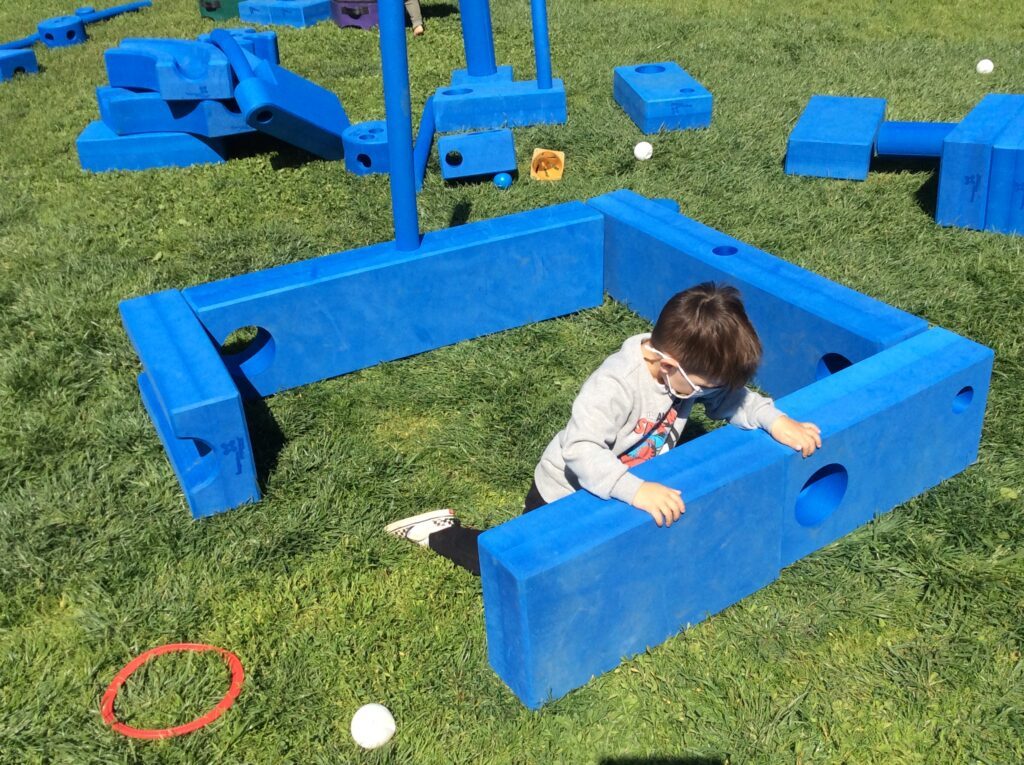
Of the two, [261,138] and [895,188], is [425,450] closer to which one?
[895,188]

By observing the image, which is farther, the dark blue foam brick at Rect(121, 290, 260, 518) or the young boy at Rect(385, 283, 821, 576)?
the dark blue foam brick at Rect(121, 290, 260, 518)

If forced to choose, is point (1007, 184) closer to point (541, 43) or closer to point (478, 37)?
point (541, 43)

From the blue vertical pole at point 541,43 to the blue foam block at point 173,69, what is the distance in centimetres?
193

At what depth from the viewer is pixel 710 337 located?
2.39 m

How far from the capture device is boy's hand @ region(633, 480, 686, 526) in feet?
7.73

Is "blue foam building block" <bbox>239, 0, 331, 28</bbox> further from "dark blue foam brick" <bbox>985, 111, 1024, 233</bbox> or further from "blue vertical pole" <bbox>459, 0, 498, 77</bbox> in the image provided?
"dark blue foam brick" <bbox>985, 111, 1024, 233</bbox>

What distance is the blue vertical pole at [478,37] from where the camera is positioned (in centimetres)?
671

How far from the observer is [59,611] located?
2.83 meters

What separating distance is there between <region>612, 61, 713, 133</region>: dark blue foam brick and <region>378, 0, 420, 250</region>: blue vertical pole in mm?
2911

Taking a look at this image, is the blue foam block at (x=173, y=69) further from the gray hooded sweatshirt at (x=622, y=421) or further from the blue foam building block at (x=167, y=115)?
the gray hooded sweatshirt at (x=622, y=421)

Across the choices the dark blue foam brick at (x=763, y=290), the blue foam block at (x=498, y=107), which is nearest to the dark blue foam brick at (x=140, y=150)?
the blue foam block at (x=498, y=107)

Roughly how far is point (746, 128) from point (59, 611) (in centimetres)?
509

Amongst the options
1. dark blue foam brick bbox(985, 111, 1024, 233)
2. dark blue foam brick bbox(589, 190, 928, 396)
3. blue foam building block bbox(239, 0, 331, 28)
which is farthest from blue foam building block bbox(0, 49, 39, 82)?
dark blue foam brick bbox(985, 111, 1024, 233)

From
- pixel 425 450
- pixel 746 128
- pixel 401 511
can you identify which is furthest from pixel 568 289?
pixel 746 128
